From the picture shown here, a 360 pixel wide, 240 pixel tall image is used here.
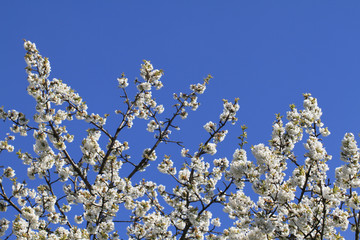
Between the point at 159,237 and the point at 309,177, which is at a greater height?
the point at 309,177

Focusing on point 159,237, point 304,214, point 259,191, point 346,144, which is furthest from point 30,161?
point 346,144

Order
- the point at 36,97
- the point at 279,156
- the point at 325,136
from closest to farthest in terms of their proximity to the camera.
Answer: the point at 279,156
the point at 325,136
the point at 36,97

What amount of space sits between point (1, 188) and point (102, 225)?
2973mm

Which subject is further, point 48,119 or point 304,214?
point 48,119

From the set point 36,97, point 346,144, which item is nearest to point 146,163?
point 36,97

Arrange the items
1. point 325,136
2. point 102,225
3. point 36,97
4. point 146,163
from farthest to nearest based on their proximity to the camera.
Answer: point 146,163 → point 102,225 → point 36,97 → point 325,136

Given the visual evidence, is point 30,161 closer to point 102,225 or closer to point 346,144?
point 102,225

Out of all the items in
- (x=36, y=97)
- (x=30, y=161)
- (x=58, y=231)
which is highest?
(x=36, y=97)

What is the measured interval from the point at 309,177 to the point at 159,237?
4.18 m

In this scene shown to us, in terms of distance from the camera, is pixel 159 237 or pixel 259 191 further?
pixel 159 237

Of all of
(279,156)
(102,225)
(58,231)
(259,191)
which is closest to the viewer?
(259,191)

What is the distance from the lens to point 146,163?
9961 mm

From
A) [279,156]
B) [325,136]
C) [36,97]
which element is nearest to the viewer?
[279,156]

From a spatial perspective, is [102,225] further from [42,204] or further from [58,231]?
[42,204]
